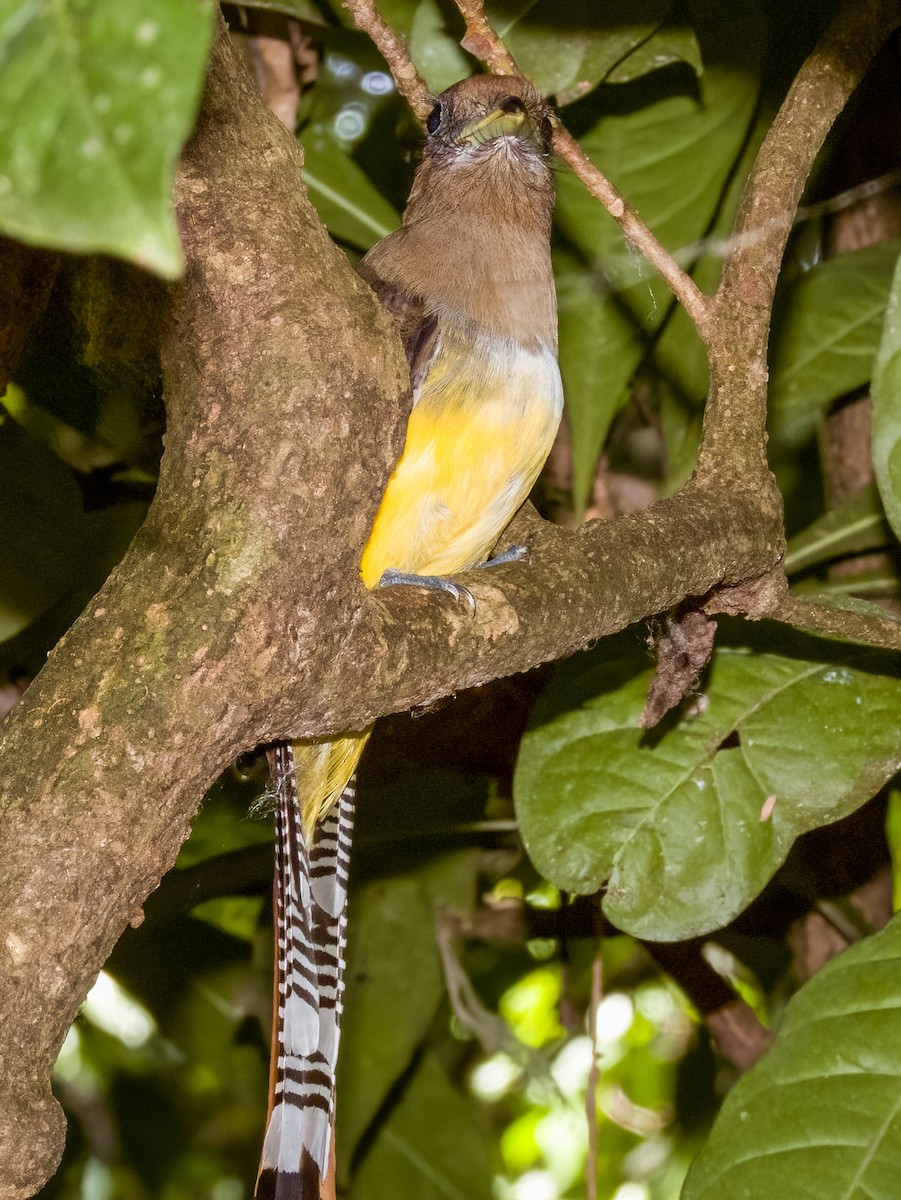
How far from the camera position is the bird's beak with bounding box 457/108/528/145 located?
1909 millimetres

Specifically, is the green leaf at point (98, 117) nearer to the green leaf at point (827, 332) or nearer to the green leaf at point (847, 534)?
the green leaf at point (847, 534)

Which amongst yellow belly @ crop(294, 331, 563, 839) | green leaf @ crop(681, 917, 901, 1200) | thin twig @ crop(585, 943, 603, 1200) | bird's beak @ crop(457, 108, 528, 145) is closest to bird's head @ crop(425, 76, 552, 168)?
bird's beak @ crop(457, 108, 528, 145)

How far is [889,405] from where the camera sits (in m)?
Answer: 1.42

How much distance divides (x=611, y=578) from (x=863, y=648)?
85 centimetres

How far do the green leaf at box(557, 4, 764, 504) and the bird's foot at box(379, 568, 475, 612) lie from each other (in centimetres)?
81

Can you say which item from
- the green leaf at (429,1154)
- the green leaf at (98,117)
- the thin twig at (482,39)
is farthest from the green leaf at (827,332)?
the green leaf at (98,117)

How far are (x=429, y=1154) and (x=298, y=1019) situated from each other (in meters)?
0.94

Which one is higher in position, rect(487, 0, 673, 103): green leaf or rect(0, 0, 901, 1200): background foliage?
rect(487, 0, 673, 103): green leaf

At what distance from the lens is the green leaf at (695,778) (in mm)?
1836

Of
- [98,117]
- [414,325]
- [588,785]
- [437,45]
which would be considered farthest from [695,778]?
[98,117]

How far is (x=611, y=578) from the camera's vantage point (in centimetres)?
131

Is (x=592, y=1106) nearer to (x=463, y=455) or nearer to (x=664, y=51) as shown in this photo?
(x=463, y=455)

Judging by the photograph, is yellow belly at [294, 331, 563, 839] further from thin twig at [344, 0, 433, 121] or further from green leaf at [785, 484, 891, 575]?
green leaf at [785, 484, 891, 575]

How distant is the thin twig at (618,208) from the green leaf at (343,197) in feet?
2.59
